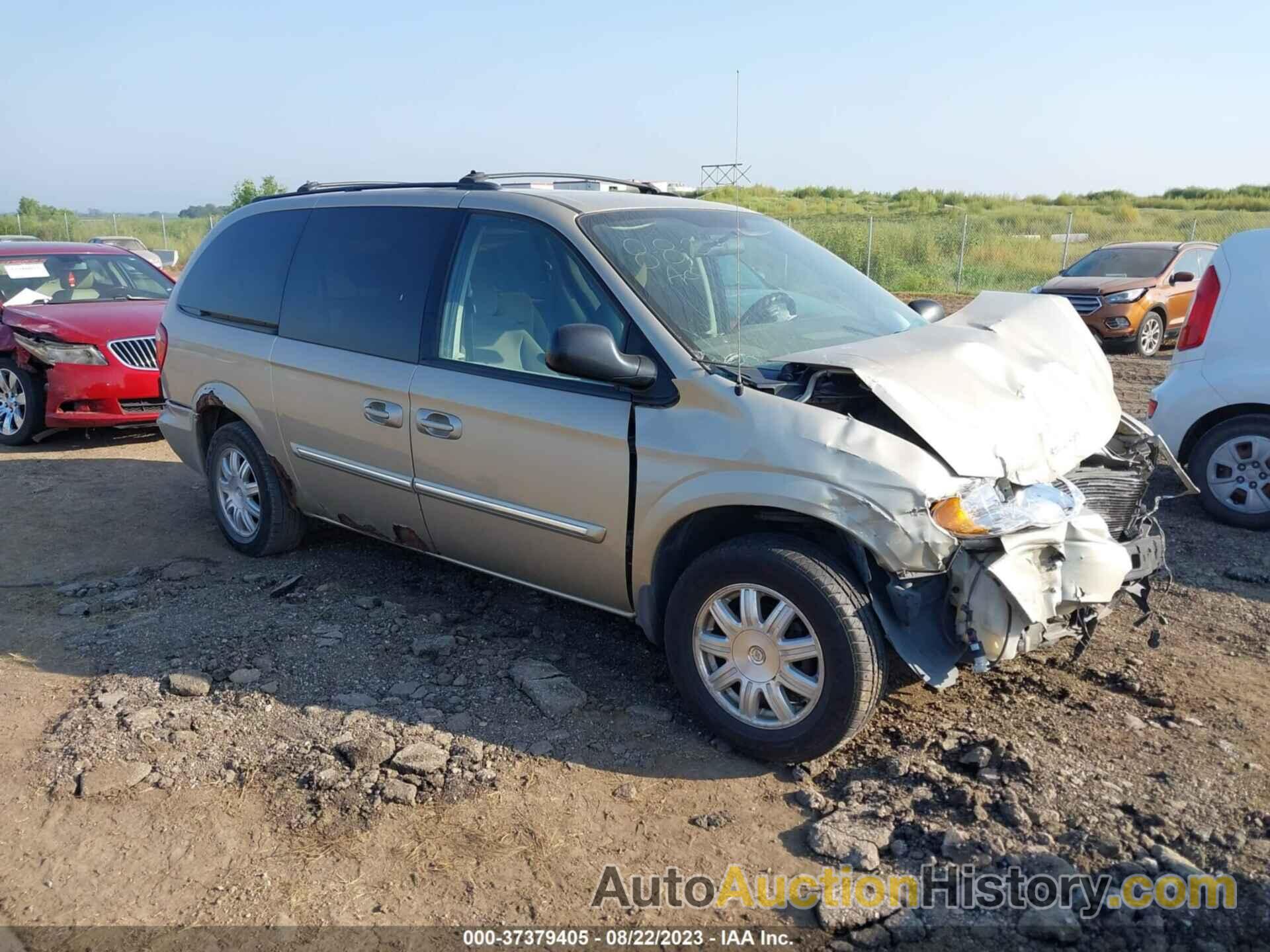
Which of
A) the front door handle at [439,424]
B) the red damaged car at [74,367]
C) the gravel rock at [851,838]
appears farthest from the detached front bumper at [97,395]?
the gravel rock at [851,838]

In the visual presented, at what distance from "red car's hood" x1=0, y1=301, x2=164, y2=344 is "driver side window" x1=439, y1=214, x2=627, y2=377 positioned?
5.17 m

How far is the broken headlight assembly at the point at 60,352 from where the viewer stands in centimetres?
822

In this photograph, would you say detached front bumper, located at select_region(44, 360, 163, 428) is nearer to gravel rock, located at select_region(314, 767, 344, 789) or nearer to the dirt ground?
the dirt ground

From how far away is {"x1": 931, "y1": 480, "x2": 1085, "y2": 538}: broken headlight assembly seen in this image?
322 centimetres

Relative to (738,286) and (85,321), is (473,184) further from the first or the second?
(85,321)

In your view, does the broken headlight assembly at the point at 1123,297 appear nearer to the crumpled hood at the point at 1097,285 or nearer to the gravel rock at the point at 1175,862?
the crumpled hood at the point at 1097,285

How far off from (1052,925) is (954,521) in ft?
3.91

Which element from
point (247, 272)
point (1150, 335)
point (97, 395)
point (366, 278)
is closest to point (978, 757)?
point (366, 278)

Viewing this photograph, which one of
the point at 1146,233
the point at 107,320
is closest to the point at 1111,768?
the point at 107,320

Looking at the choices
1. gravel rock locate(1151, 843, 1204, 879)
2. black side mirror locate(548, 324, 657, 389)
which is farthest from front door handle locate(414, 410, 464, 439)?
gravel rock locate(1151, 843, 1204, 879)

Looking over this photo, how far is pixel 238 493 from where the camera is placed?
5.67m

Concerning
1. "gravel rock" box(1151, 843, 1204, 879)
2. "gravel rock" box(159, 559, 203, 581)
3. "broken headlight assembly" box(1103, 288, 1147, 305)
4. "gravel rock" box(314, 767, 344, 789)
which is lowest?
"gravel rock" box(314, 767, 344, 789)

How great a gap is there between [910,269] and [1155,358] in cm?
1122

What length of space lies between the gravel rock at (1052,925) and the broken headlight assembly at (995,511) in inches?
43.4
